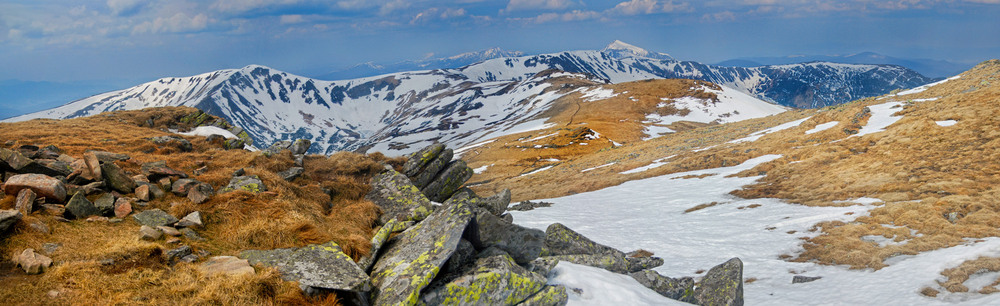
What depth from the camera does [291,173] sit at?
667 inches

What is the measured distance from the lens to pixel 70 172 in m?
11.4

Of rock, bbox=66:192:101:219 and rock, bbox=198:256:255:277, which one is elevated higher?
rock, bbox=66:192:101:219

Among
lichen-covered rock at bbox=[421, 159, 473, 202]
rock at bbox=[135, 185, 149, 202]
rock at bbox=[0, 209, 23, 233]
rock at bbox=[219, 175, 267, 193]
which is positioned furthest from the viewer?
lichen-covered rock at bbox=[421, 159, 473, 202]

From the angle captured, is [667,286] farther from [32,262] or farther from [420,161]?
[32,262]

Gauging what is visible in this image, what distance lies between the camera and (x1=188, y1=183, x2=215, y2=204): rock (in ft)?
Answer: 37.4

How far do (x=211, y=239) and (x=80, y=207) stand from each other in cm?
300

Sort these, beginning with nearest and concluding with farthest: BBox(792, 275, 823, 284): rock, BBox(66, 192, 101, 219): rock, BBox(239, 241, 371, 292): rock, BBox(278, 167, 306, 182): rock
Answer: BBox(239, 241, 371, 292): rock < BBox(66, 192, 101, 219): rock < BBox(792, 275, 823, 284): rock < BBox(278, 167, 306, 182): rock

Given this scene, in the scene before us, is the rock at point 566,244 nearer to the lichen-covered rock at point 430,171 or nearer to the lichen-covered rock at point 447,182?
the lichen-covered rock at point 447,182

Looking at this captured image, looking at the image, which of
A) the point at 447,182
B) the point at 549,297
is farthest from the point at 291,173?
the point at 549,297

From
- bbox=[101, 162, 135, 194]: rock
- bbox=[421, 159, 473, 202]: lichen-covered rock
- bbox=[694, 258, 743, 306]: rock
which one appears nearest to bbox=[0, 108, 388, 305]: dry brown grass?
bbox=[101, 162, 135, 194]: rock

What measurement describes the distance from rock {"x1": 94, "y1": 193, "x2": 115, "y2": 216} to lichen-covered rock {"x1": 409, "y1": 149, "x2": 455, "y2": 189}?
11385 mm

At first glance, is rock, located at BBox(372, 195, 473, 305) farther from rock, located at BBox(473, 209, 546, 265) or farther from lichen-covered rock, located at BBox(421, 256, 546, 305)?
rock, located at BBox(473, 209, 546, 265)

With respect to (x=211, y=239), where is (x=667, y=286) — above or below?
below

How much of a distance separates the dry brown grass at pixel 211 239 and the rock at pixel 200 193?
0.16m
